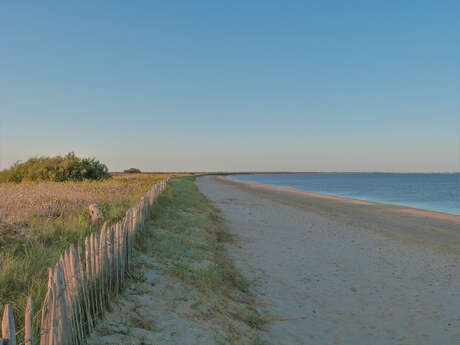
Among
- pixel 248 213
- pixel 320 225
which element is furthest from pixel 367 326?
pixel 248 213

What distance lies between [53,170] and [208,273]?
2329 cm

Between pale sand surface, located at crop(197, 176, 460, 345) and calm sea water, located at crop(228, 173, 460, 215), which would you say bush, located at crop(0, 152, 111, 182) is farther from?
calm sea water, located at crop(228, 173, 460, 215)

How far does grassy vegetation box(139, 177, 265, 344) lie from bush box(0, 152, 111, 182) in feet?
58.1

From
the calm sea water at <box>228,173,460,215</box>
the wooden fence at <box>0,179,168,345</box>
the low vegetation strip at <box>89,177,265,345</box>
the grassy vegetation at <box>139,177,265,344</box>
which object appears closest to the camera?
the wooden fence at <box>0,179,168,345</box>

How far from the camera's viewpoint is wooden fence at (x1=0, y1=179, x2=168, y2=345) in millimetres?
2777

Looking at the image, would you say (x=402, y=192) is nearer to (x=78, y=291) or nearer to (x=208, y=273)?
(x=208, y=273)

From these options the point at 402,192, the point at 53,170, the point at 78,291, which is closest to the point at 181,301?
the point at 78,291

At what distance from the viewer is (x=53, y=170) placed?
2572 cm

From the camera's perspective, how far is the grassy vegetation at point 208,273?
4801mm

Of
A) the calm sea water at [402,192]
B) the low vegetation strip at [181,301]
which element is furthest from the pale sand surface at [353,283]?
the calm sea water at [402,192]

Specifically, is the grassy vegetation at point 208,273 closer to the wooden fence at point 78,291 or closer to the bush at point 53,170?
the wooden fence at point 78,291

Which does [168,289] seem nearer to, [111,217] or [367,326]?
[367,326]

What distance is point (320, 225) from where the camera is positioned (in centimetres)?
1455

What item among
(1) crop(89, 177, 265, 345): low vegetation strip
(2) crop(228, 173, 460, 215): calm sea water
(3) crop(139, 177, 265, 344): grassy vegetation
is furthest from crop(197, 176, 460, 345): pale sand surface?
(2) crop(228, 173, 460, 215): calm sea water
